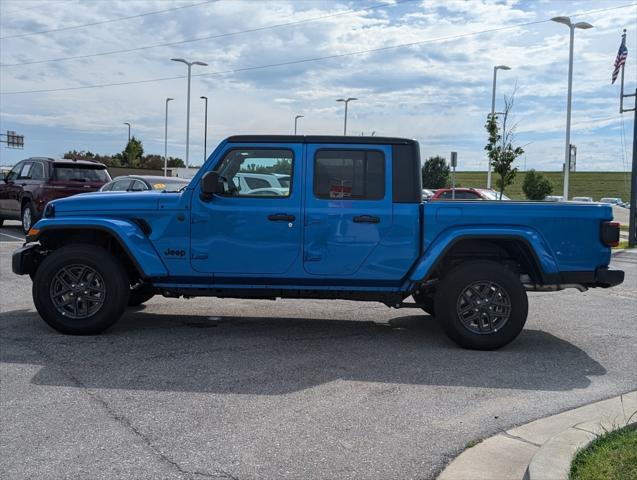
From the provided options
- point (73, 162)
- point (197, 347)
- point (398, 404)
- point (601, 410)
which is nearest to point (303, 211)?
point (197, 347)

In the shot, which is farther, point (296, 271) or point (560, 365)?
point (296, 271)

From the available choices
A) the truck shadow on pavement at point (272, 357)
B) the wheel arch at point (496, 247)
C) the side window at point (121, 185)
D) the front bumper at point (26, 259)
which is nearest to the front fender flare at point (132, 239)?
the front bumper at point (26, 259)

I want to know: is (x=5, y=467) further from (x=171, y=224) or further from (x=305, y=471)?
(x=171, y=224)

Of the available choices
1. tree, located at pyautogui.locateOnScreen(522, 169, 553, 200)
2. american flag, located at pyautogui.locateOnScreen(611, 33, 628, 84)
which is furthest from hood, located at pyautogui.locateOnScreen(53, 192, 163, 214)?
tree, located at pyautogui.locateOnScreen(522, 169, 553, 200)

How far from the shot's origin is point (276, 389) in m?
4.86

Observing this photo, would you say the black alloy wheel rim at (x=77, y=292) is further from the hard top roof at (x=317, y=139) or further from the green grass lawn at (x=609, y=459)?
the green grass lawn at (x=609, y=459)

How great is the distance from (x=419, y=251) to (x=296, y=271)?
45.8 inches

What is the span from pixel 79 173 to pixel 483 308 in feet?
42.3

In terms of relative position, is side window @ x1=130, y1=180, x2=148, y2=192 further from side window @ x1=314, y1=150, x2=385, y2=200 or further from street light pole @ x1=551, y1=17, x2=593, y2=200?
street light pole @ x1=551, y1=17, x2=593, y2=200

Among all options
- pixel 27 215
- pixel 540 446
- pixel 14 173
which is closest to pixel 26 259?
pixel 540 446

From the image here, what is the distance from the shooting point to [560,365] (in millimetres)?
5723

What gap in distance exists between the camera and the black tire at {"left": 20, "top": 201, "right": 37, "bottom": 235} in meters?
16.3

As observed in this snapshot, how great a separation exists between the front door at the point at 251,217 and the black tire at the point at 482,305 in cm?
148

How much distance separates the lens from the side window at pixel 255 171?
20.6ft
